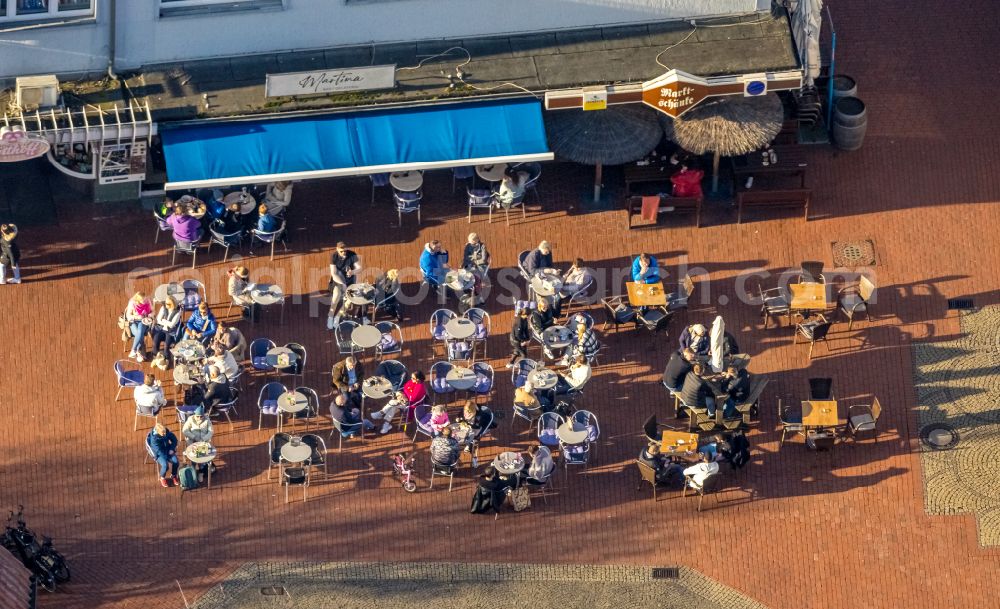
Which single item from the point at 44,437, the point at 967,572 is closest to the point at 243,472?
the point at 44,437

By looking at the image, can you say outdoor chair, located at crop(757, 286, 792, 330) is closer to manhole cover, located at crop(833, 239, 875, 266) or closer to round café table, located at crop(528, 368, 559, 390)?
manhole cover, located at crop(833, 239, 875, 266)

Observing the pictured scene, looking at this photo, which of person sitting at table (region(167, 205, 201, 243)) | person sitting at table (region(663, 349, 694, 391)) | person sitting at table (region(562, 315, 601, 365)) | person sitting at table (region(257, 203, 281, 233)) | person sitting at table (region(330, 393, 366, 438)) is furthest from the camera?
person sitting at table (region(257, 203, 281, 233))

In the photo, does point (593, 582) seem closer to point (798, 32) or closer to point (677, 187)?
point (677, 187)

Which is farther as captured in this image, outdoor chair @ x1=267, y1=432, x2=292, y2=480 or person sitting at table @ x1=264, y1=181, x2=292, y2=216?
person sitting at table @ x1=264, y1=181, x2=292, y2=216

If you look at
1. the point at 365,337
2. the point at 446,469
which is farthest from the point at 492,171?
the point at 446,469

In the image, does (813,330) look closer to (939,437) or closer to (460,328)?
(939,437)

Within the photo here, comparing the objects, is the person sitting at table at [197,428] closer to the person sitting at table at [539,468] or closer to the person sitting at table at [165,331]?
the person sitting at table at [165,331]

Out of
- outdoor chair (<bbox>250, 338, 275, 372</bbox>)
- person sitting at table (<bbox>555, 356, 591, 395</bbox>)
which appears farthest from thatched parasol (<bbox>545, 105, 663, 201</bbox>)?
outdoor chair (<bbox>250, 338, 275, 372</bbox>)
